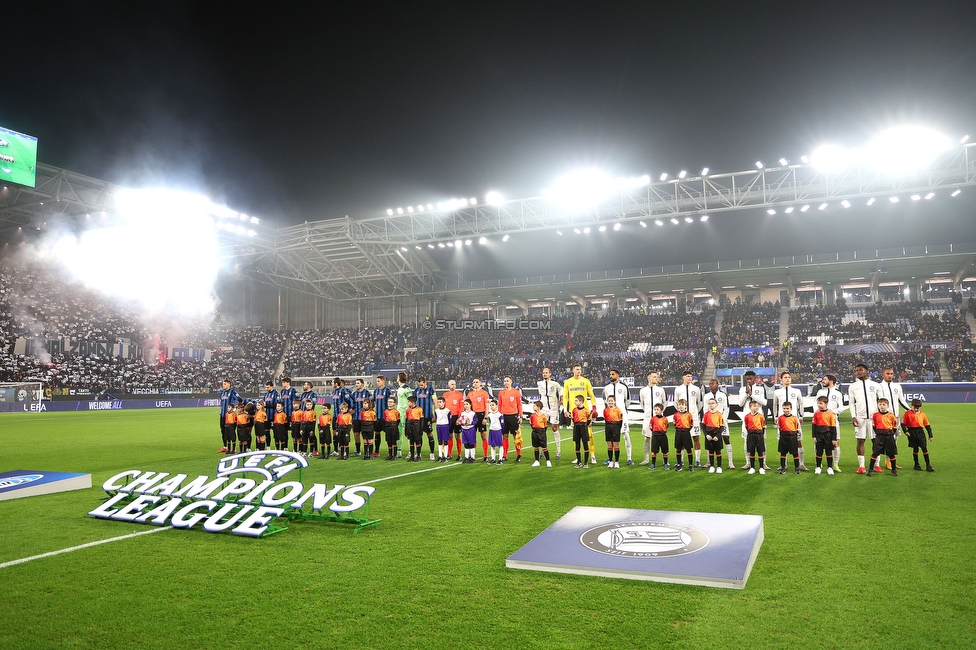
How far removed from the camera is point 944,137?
23750 mm

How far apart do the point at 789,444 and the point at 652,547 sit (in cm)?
583

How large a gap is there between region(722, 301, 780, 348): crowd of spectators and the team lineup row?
84.1 feet

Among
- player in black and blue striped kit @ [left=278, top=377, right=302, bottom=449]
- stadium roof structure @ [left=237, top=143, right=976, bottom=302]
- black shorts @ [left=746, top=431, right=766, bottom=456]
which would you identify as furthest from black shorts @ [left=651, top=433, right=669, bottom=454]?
stadium roof structure @ [left=237, top=143, right=976, bottom=302]

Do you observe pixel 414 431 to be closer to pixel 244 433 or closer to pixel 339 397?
pixel 339 397

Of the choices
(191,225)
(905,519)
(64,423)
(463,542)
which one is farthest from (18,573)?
(191,225)

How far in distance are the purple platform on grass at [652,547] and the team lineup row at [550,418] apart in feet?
15.4

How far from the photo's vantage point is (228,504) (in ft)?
21.8

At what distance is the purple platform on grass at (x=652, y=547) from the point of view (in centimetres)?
463

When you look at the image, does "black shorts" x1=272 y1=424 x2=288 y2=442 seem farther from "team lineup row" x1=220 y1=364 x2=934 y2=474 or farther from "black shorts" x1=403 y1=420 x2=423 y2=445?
"black shorts" x1=403 y1=420 x2=423 y2=445

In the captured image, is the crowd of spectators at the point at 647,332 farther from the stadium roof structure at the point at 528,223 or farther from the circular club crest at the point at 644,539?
the circular club crest at the point at 644,539

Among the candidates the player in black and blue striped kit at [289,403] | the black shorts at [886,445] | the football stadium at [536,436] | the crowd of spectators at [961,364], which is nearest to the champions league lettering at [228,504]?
the football stadium at [536,436]

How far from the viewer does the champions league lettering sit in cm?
634

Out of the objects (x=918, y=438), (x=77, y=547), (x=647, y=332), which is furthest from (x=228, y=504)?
(x=647, y=332)

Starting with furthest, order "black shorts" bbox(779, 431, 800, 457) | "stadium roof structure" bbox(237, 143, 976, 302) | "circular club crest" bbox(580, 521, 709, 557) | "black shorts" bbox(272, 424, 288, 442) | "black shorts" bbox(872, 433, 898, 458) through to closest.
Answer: "stadium roof structure" bbox(237, 143, 976, 302) < "black shorts" bbox(272, 424, 288, 442) < "black shorts" bbox(779, 431, 800, 457) < "black shorts" bbox(872, 433, 898, 458) < "circular club crest" bbox(580, 521, 709, 557)
